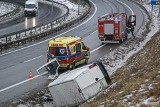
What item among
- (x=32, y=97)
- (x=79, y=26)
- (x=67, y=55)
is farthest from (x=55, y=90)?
(x=79, y=26)

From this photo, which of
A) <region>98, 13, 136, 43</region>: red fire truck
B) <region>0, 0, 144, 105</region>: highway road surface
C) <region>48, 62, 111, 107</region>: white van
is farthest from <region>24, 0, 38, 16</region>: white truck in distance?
<region>48, 62, 111, 107</region>: white van

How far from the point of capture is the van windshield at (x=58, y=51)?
27.5 metres

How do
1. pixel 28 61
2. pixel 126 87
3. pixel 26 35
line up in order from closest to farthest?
pixel 126 87 < pixel 28 61 < pixel 26 35

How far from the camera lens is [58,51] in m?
27.6

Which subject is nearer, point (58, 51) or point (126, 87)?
point (126, 87)

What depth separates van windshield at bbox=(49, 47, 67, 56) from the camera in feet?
90.2

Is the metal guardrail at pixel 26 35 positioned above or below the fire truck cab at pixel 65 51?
below

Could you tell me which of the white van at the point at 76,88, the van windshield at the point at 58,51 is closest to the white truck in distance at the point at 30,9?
the van windshield at the point at 58,51

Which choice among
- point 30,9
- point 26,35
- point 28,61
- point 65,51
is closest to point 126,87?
point 65,51

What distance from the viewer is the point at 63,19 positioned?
6069 centimetres

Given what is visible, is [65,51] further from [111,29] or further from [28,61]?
[111,29]

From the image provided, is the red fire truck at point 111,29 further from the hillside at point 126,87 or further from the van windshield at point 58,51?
the van windshield at point 58,51

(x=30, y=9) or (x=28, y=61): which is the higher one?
(x=28, y=61)

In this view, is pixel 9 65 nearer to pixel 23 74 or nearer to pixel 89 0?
pixel 23 74
